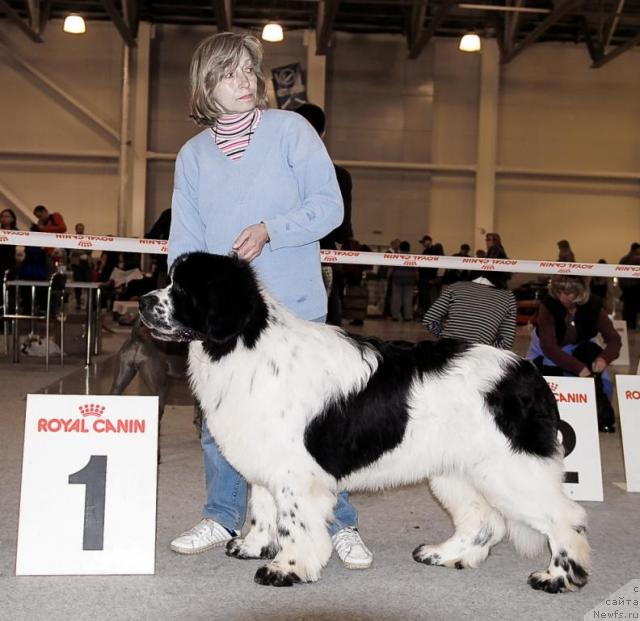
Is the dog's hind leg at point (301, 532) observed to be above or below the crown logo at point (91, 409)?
below

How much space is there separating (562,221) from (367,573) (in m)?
19.0

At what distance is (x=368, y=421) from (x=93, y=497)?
1015 millimetres

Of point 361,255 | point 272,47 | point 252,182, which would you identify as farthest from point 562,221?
point 252,182

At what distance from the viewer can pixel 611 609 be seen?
2.89 m

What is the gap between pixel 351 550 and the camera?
3.36 meters

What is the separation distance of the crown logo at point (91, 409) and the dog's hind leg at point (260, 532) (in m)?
0.64

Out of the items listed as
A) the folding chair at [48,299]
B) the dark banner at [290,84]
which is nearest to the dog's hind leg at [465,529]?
the folding chair at [48,299]

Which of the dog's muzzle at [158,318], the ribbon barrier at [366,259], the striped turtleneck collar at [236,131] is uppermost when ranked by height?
the striped turtleneck collar at [236,131]

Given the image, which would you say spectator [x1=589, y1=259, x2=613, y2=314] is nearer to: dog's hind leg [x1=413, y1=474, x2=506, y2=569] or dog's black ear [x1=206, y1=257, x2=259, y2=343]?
dog's hind leg [x1=413, y1=474, x2=506, y2=569]

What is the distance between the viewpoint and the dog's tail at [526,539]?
10.5ft

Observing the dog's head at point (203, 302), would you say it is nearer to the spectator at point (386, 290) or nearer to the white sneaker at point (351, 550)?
the white sneaker at point (351, 550)

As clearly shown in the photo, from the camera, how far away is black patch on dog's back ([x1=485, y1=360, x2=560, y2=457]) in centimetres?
309

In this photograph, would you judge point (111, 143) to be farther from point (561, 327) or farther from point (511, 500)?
point (511, 500)

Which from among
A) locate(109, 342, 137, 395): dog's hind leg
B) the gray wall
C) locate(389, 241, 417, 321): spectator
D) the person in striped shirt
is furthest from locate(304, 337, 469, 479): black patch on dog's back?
the gray wall
